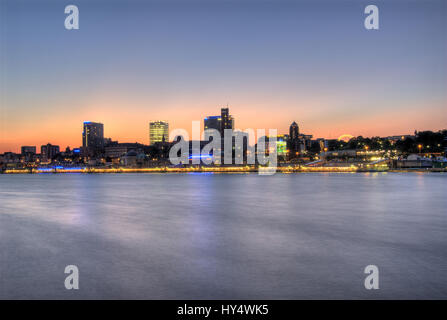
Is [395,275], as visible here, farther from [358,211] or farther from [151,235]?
[358,211]

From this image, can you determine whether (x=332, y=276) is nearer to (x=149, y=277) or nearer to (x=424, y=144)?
(x=149, y=277)

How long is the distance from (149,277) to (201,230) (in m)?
6.33

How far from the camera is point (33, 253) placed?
397 inches

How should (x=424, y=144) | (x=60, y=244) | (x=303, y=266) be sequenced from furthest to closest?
(x=424, y=144)
(x=60, y=244)
(x=303, y=266)

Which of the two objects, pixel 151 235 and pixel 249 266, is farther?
pixel 151 235

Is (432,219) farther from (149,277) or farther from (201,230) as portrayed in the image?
(149,277)

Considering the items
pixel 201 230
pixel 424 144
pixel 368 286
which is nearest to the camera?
pixel 368 286

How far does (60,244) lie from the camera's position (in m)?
11.3

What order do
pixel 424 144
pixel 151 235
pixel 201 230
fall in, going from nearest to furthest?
pixel 151 235 < pixel 201 230 < pixel 424 144

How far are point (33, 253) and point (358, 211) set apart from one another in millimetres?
17140
